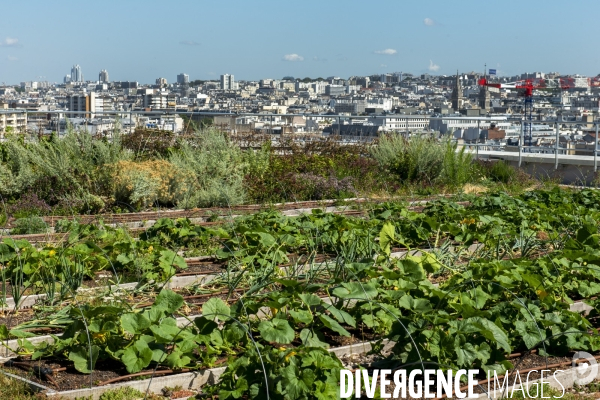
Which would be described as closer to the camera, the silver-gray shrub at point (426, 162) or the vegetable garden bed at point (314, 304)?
the vegetable garden bed at point (314, 304)

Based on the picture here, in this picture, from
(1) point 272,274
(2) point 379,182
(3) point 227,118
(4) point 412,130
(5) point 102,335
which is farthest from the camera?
(4) point 412,130

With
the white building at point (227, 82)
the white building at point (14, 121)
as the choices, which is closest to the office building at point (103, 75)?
the white building at point (227, 82)

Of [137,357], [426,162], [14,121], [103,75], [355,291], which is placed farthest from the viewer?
[103,75]

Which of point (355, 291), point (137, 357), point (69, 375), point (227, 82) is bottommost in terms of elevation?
point (69, 375)

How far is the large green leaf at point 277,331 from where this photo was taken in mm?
4527

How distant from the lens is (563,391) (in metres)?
4.69

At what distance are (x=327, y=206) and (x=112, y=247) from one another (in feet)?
15.3

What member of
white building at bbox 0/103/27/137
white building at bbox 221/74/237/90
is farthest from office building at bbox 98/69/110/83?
white building at bbox 0/103/27/137

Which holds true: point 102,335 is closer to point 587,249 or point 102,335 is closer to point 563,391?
point 563,391

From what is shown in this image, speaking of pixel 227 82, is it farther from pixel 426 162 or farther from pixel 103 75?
pixel 426 162

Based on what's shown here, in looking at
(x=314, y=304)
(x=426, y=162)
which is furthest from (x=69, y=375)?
(x=426, y=162)

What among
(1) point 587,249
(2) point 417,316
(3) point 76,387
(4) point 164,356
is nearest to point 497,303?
(2) point 417,316

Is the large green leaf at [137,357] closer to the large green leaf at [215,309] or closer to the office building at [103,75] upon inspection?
the large green leaf at [215,309]

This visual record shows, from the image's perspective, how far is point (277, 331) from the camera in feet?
15.1
